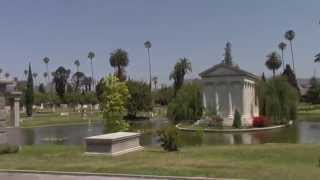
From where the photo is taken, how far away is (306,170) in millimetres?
13875

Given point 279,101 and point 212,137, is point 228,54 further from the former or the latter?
point 212,137

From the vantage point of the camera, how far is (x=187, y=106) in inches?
2630

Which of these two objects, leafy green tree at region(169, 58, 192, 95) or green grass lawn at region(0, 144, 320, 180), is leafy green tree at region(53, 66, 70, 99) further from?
green grass lawn at region(0, 144, 320, 180)

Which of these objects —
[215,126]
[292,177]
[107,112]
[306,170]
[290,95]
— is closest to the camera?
[292,177]

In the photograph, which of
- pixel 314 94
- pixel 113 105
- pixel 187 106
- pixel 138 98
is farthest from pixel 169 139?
pixel 314 94

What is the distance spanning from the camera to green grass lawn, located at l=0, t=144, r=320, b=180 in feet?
44.2

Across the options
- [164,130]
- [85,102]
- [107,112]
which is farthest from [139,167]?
[85,102]

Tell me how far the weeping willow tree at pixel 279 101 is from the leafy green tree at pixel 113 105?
34.0m

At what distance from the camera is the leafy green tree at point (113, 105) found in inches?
1373

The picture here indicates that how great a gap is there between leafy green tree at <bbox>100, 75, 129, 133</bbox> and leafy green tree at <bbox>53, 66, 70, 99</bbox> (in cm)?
12172

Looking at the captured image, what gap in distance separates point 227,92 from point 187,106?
18.7ft

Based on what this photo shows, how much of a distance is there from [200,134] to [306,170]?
29.9 m

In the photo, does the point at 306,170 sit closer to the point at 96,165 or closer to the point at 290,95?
the point at 96,165

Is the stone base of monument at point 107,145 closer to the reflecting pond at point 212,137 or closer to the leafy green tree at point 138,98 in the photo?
the reflecting pond at point 212,137
